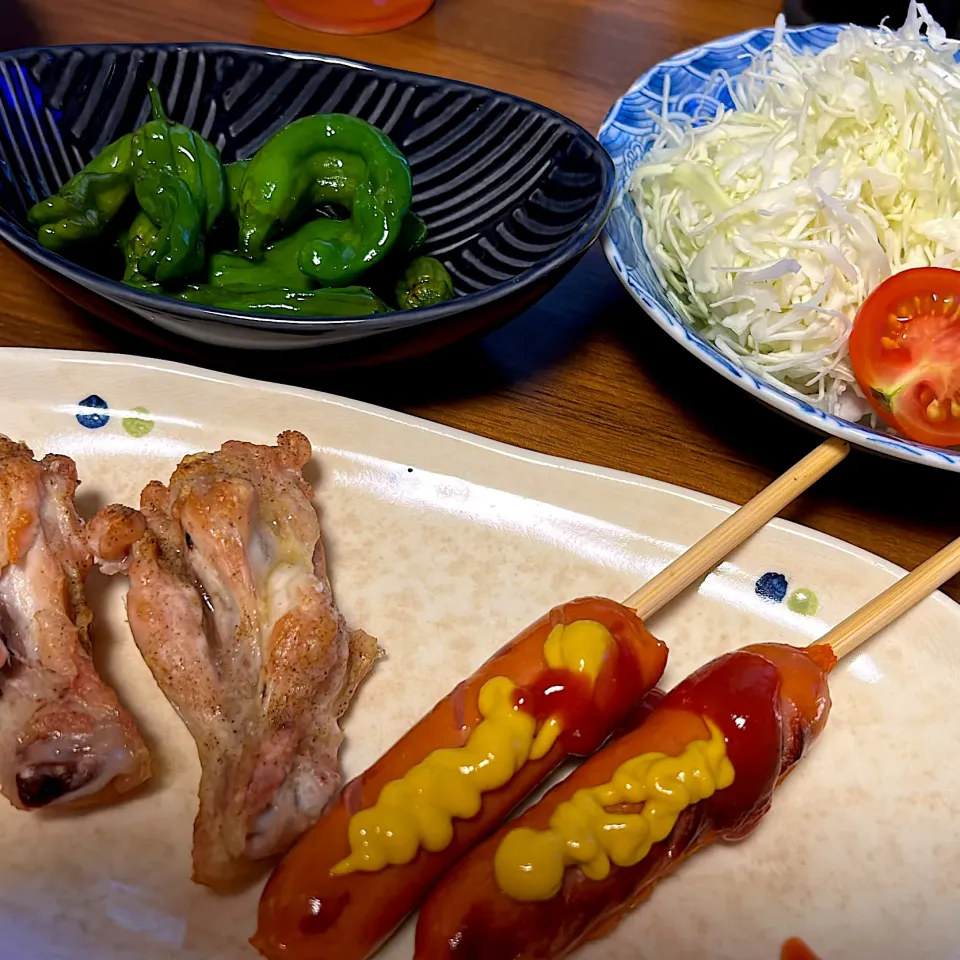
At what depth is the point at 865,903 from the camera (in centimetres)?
147

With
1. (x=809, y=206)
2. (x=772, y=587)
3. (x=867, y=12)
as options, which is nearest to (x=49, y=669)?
(x=772, y=587)

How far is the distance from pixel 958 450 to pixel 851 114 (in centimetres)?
95

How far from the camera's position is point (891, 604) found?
1621 mm

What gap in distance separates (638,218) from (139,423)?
1341 mm

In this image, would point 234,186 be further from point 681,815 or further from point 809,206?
point 681,815

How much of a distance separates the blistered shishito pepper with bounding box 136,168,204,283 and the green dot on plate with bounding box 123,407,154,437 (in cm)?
33

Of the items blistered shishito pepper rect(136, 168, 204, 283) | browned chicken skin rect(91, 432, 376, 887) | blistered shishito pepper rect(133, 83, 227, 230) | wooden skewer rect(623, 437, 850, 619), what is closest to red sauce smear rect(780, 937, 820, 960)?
wooden skewer rect(623, 437, 850, 619)

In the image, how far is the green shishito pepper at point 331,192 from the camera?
2107 millimetres

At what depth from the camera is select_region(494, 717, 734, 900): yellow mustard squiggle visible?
1287mm

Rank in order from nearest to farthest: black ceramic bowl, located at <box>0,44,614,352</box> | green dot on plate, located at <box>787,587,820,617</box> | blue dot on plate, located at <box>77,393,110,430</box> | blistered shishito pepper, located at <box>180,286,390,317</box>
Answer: green dot on plate, located at <box>787,587,820,617</box>
blue dot on plate, located at <box>77,393,110,430</box>
blistered shishito pepper, located at <box>180,286,390,317</box>
black ceramic bowl, located at <box>0,44,614,352</box>

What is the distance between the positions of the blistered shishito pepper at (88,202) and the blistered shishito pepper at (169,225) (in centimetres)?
7

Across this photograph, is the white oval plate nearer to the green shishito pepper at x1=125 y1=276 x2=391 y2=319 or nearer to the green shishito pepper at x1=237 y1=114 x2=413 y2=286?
the green shishito pepper at x1=125 y1=276 x2=391 y2=319

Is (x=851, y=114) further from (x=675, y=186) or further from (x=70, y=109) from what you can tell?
(x=70, y=109)

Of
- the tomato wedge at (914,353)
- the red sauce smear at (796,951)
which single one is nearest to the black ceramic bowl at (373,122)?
the tomato wedge at (914,353)
